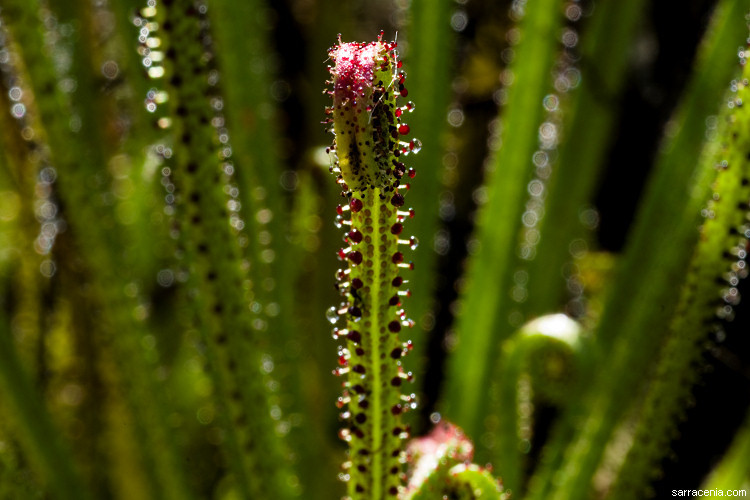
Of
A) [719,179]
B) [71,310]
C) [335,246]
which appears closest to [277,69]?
[335,246]

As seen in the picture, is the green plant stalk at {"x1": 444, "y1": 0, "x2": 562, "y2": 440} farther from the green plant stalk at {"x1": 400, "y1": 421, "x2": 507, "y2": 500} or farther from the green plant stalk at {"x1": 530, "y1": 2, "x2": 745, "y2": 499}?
the green plant stalk at {"x1": 400, "y1": 421, "x2": 507, "y2": 500}

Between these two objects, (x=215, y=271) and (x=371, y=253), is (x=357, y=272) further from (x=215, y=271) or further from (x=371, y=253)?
(x=215, y=271)

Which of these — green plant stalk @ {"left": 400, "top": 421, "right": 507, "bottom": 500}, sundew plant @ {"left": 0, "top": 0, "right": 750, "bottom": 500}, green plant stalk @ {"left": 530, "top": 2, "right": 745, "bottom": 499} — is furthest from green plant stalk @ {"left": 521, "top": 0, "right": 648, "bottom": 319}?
green plant stalk @ {"left": 400, "top": 421, "right": 507, "bottom": 500}

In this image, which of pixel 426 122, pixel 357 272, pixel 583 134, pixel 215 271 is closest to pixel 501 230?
pixel 426 122

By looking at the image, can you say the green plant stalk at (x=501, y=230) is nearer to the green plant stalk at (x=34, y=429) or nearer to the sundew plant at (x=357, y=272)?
the sundew plant at (x=357, y=272)

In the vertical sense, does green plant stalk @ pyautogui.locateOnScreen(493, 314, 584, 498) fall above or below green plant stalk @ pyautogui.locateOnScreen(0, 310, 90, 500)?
below

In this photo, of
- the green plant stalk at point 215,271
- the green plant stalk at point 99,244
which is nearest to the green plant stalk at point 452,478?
the green plant stalk at point 215,271
